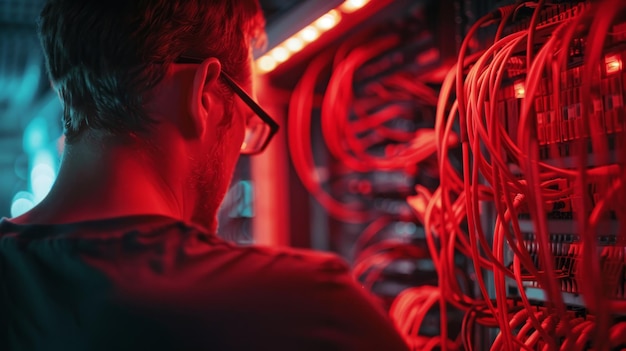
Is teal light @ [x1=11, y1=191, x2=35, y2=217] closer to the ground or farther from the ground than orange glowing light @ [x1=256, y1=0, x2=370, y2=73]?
closer to the ground

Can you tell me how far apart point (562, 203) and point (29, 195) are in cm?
300

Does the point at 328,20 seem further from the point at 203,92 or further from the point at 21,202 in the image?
the point at 21,202

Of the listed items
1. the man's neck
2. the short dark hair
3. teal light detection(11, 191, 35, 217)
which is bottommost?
the man's neck

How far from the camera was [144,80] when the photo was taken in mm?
601

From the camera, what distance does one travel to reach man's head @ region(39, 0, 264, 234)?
0.59 m

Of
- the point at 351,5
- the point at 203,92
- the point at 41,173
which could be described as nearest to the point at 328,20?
the point at 351,5

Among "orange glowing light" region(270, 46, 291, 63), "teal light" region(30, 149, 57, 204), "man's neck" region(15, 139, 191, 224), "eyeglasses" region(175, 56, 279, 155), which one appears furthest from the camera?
"teal light" region(30, 149, 57, 204)

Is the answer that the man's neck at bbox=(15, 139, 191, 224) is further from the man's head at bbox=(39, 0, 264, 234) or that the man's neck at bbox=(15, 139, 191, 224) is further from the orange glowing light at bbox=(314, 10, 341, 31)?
the orange glowing light at bbox=(314, 10, 341, 31)

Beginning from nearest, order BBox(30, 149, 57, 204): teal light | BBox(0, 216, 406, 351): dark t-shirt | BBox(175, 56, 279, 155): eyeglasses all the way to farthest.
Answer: BBox(0, 216, 406, 351): dark t-shirt < BBox(175, 56, 279, 155): eyeglasses < BBox(30, 149, 57, 204): teal light

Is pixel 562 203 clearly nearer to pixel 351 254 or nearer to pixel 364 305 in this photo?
pixel 364 305

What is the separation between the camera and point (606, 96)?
1.89 ft

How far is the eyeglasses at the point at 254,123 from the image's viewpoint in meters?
0.68

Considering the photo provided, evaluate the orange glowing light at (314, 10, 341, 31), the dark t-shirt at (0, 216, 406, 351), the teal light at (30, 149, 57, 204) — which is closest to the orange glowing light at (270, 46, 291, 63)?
the orange glowing light at (314, 10, 341, 31)

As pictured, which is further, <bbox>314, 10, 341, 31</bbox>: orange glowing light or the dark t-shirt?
<bbox>314, 10, 341, 31</bbox>: orange glowing light
